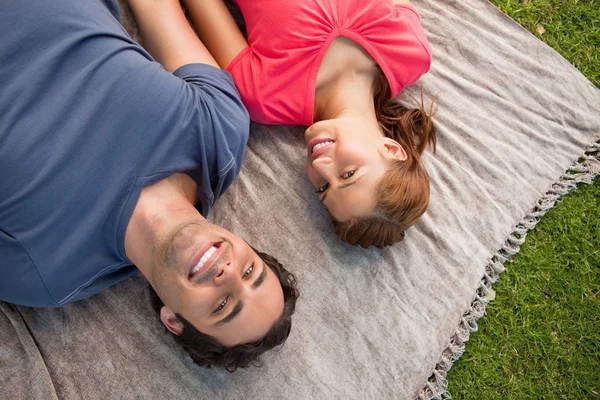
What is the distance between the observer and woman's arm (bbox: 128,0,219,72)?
9.61 ft

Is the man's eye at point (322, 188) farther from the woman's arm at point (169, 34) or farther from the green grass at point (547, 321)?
the green grass at point (547, 321)

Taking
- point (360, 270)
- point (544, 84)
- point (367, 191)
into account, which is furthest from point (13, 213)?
point (544, 84)

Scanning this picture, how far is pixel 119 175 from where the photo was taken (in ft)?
8.21

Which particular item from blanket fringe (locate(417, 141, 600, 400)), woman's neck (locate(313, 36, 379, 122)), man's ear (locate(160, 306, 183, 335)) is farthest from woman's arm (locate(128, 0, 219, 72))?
blanket fringe (locate(417, 141, 600, 400))

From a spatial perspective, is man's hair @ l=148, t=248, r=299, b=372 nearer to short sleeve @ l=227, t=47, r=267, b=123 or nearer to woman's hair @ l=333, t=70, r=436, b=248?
woman's hair @ l=333, t=70, r=436, b=248

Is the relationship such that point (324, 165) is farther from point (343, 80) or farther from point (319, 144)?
point (343, 80)

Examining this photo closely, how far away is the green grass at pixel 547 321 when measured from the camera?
3299mm

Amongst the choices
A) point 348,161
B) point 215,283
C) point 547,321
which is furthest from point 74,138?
point 547,321

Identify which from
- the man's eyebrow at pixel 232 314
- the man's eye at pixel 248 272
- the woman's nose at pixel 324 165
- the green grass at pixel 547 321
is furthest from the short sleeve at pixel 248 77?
the green grass at pixel 547 321

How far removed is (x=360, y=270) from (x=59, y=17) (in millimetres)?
2291

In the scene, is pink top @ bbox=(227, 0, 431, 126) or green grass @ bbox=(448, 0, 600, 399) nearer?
pink top @ bbox=(227, 0, 431, 126)

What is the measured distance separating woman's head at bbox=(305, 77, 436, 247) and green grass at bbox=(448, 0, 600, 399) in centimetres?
100

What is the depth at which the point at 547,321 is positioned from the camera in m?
3.42

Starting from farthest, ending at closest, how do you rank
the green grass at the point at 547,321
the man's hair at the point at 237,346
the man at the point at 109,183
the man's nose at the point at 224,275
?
the green grass at the point at 547,321 → the man's hair at the point at 237,346 → the man at the point at 109,183 → the man's nose at the point at 224,275
